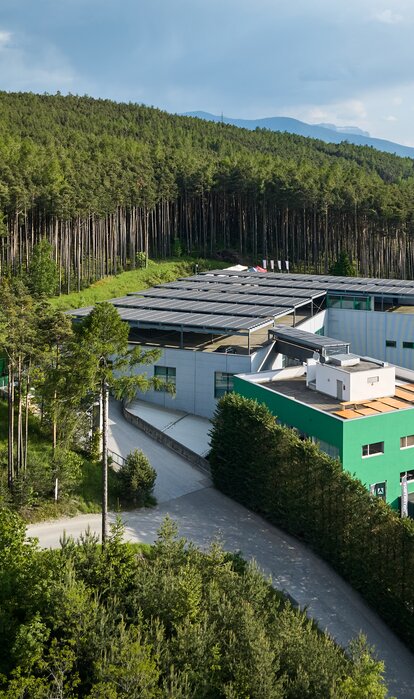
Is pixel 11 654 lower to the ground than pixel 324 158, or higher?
lower

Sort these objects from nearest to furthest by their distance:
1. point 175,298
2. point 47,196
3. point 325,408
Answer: point 325,408 → point 175,298 → point 47,196

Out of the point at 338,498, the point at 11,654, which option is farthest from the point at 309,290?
the point at 11,654

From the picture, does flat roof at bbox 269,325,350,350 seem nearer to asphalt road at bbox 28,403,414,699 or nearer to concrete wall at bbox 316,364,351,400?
concrete wall at bbox 316,364,351,400

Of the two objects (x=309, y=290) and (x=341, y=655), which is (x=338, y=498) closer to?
(x=341, y=655)

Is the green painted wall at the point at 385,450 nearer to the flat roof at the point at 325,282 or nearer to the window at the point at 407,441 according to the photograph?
the window at the point at 407,441

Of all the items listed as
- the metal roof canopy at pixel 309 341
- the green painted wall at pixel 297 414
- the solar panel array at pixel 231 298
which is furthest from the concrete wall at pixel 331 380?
the solar panel array at pixel 231 298

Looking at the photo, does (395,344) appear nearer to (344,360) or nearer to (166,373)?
(344,360)

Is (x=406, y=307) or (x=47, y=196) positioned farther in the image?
(x=47, y=196)
